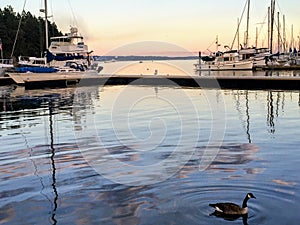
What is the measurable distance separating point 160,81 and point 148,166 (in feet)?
126

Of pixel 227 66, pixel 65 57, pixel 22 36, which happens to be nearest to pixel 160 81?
pixel 65 57

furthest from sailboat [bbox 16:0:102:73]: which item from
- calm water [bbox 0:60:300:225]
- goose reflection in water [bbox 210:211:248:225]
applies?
goose reflection in water [bbox 210:211:248:225]


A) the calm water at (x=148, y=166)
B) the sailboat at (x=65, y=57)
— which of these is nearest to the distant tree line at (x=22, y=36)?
the sailboat at (x=65, y=57)

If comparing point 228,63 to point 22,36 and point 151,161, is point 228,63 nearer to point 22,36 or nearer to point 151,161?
point 22,36

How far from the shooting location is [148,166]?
1346 cm

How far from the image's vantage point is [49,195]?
10.6 meters

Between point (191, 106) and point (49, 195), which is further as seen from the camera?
point (191, 106)

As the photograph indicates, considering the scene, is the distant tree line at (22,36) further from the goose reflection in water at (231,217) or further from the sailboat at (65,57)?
the goose reflection in water at (231,217)

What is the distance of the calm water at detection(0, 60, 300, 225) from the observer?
30.6ft

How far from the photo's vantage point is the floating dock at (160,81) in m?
42.2

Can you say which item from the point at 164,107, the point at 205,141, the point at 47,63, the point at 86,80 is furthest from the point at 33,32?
the point at 205,141

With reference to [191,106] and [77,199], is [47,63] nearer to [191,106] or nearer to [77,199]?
[191,106]

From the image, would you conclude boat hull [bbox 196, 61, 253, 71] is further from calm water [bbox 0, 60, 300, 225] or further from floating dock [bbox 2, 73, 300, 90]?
calm water [bbox 0, 60, 300, 225]

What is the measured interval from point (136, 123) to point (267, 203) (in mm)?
13441
